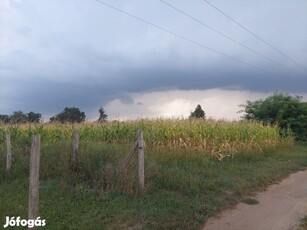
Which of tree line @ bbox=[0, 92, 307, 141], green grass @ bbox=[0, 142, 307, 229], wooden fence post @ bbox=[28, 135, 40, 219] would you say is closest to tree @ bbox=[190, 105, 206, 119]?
tree line @ bbox=[0, 92, 307, 141]

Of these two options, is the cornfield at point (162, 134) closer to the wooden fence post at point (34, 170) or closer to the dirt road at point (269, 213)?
the dirt road at point (269, 213)

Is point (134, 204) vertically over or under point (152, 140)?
under

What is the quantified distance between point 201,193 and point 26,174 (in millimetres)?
5540

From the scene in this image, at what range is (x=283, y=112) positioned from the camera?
97.5 ft

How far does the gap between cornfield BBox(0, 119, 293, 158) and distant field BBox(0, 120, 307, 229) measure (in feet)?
0.14

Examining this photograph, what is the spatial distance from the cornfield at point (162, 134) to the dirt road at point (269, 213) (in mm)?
3663

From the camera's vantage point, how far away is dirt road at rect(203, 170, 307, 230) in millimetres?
8352

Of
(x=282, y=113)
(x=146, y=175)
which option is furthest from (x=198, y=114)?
(x=146, y=175)

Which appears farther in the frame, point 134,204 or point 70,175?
point 70,175

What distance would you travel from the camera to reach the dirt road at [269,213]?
8.35m

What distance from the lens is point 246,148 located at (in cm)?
1708

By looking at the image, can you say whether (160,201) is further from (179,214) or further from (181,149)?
(181,149)

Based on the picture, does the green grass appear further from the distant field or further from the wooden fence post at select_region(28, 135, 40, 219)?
the wooden fence post at select_region(28, 135, 40, 219)

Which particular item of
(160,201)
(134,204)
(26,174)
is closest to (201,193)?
(160,201)
